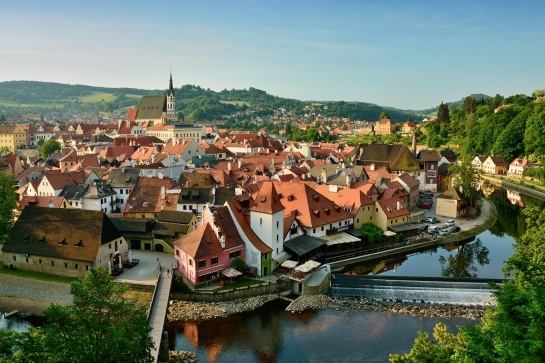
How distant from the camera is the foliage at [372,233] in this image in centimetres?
4778

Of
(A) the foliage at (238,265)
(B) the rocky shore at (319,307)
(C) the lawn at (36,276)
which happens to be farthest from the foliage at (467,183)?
(C) the lawn at (36,276)

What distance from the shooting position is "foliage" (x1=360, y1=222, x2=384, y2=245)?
47781mm

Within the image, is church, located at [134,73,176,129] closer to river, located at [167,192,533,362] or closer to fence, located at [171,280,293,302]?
fence, located at [171,280,293,302]

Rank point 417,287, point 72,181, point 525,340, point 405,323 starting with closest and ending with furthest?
point 525,340, point 405,323, point 417,287, point 72,181

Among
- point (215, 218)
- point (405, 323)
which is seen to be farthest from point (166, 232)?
point (405, 323)

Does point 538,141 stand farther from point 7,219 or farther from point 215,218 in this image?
point 7,219

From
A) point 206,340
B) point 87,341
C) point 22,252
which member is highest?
point 87,341

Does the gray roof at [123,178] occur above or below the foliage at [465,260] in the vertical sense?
above

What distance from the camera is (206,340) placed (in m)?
30.5

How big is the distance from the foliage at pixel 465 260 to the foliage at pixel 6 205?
134ft

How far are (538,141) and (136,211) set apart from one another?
8513 cm

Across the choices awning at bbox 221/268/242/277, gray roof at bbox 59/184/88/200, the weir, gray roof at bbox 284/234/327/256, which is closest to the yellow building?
gray roof at bbox 59/184/88/200

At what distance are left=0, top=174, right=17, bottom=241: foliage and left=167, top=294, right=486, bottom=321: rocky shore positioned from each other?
63.5 feet

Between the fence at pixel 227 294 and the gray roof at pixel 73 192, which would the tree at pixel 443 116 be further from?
the fence at pixel 227 294
